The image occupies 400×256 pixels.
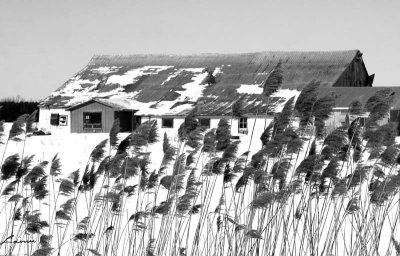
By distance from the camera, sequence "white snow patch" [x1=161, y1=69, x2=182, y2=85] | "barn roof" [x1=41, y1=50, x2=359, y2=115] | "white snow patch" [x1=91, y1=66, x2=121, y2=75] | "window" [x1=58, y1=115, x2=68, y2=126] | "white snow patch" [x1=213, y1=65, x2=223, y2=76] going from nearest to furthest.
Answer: "barn roof" [x1=41, y1=50, x2=359, y2=115] → "window" [x1=58, y1=115, x2=68, y2=126] → "white snow patch" [x1=161, y1=69, x2=182, y2=85] → "white snow patch" [x1=213, y1=65, x2=223, y2=76] → "white snow patch" [x1=91, y1=66, x2=121, y2=75]

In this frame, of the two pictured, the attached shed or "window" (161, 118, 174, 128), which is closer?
"window" (161, 118, 174, 128)

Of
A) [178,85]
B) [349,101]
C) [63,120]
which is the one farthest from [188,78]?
[349,101]

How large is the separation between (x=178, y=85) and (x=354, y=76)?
12155 millimetres

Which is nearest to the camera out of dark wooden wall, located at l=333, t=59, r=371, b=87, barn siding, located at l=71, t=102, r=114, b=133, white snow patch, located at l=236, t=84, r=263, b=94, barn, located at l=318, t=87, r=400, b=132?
barn, located at l=318, t=87, r=400, b=132

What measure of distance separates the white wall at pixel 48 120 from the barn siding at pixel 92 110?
718 millimetres

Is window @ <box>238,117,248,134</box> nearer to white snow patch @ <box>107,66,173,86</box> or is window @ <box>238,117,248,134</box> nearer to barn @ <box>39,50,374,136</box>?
barn @ <box>39,50,374,136</box>

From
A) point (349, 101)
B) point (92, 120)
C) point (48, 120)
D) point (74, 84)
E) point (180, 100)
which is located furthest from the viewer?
point (74, 84)

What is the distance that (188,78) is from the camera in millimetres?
47719

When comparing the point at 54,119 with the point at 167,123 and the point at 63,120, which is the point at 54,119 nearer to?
the point at 63,120

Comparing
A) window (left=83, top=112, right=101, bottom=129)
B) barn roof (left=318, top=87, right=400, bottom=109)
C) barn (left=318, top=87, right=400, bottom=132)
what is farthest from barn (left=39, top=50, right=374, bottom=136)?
barn (left=318, top=87, right=400, bottom=132)

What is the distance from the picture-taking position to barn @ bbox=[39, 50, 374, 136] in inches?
1671

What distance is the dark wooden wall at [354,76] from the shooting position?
46.0 meters

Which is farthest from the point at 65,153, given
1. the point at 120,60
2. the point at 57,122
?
the point at 120,60

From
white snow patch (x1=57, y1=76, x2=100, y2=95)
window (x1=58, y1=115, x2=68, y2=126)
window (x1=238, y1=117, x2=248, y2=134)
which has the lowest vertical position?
window (x1=238, y1=117, x2=248, y2=134)
